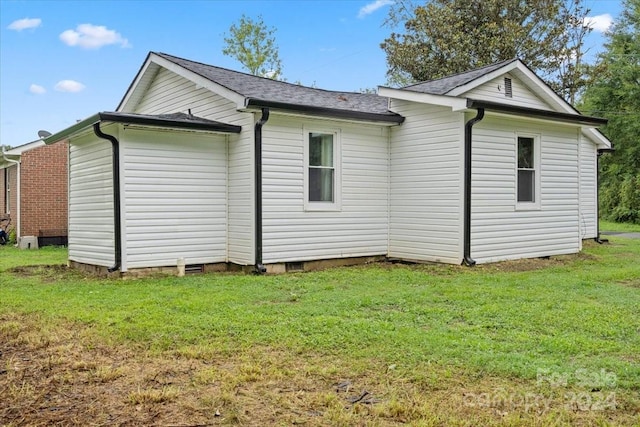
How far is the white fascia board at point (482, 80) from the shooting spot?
1016 centimetres

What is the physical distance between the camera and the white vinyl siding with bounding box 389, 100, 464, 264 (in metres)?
9.50

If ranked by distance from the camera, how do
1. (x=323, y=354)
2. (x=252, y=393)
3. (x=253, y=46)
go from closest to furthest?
(x=252, y=393) < (x=323, y=354) < (x=253, y=46)

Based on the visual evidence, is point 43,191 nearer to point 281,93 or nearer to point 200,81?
point 200,81

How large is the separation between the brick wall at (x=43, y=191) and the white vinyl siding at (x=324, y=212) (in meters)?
9.98

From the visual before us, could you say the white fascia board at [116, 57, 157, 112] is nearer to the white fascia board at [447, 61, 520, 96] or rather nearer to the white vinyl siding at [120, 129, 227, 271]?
the white vinyl siding at [120, 129, 227, 271]

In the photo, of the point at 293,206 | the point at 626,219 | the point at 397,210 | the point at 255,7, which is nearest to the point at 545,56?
the point at 626,219

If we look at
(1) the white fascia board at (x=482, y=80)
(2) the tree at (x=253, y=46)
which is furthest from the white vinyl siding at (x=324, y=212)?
(2) the tree at (x=253, y=46)

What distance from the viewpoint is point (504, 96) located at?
10930 millimetres

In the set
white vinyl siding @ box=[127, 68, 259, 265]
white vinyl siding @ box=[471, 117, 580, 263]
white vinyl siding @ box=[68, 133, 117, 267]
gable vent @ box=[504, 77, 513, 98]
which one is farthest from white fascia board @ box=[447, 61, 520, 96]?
white vinyl siding @ box=[68, 133, 117, 267]

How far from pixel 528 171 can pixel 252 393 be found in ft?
29.0

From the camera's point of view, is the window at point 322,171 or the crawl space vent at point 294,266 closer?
the crawl space vent at point 294,266

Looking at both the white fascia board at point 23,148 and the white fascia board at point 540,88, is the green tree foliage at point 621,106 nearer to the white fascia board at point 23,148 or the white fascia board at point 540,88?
the white fascia board at point 540,88

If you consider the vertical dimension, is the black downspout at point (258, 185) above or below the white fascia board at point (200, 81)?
below

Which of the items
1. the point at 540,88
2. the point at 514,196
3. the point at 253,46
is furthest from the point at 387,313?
the point at 253,46
